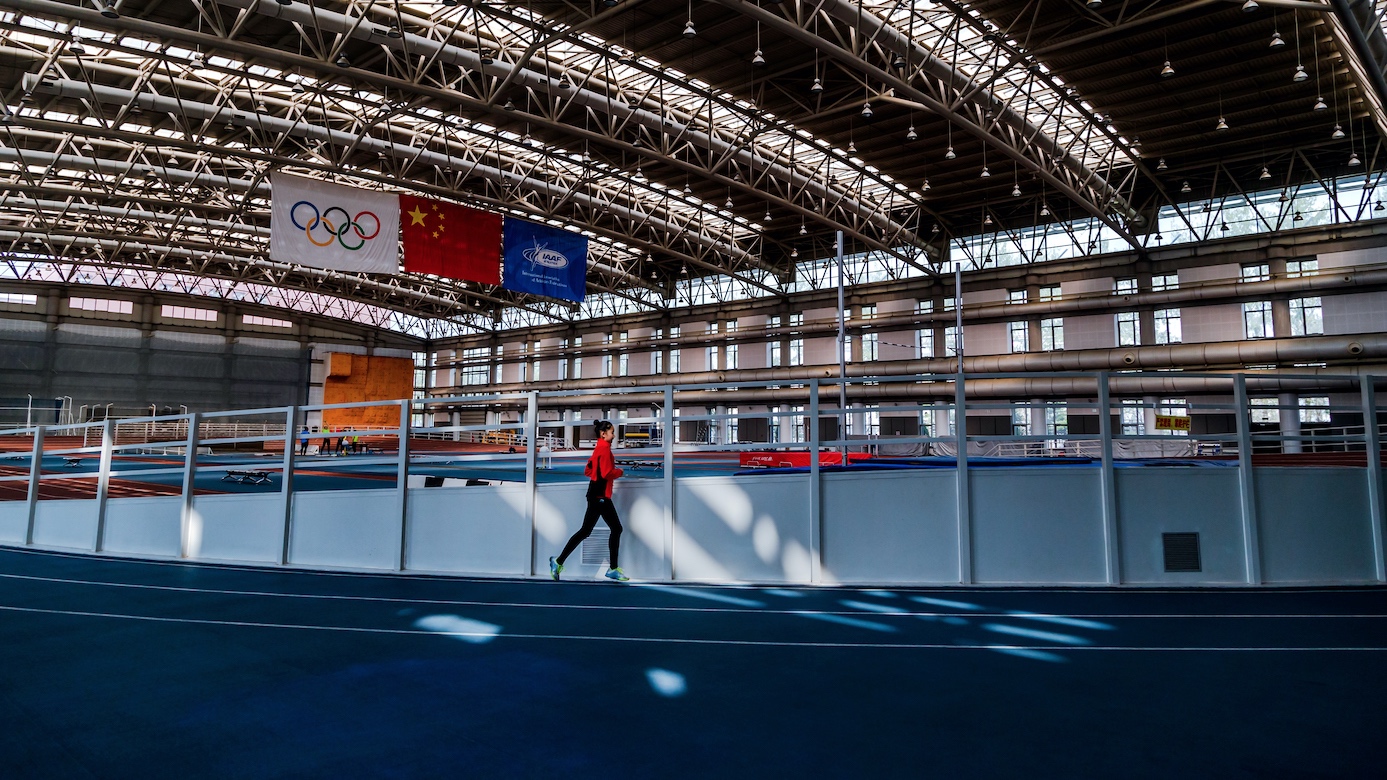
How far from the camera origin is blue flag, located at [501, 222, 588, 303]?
24734mm

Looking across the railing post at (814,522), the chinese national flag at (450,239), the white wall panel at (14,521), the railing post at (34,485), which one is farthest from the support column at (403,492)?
the chinese national flag at (450,239)

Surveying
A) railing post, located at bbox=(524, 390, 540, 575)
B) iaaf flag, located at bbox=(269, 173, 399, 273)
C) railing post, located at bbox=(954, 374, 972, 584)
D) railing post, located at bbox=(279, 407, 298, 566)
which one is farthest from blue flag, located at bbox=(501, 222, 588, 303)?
railing post, located at bbox=(954, 374, 972, 584)

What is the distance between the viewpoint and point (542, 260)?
83.4 ft

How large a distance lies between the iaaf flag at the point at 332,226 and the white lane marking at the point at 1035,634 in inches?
737

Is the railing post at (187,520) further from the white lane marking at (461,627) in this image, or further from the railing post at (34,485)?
the white lane marking at (461,627)

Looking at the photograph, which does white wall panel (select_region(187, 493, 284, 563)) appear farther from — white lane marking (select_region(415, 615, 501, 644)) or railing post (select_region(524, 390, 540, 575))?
white lane marking (select_region(415, 615, 501, 644))

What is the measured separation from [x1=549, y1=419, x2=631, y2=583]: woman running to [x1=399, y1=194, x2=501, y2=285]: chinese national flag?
52.4 ft

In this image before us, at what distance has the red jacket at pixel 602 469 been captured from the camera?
8141 millimetres

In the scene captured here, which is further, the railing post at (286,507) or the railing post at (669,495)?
the railing post at (286,507)

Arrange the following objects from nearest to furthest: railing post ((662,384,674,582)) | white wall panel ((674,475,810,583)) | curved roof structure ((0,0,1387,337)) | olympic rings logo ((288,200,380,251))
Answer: white wall panel ((674,475,810,583))
railing post ((662,384,674,582))
curved roof structure ((0,0,1387,337))
olympic rings logo ((288,200,380,251))

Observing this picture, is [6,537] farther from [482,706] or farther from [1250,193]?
[1250,193]

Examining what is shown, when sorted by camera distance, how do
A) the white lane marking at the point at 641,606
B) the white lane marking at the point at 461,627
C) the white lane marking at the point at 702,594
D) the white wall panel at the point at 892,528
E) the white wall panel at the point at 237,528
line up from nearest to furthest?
the white lane marking at the point at 461,627
the white lane marking at the point at 641,606
the white lane marking at the point at 702,594
the white wall panel at the point at 892,528
the white wall panel at the point at 237,528

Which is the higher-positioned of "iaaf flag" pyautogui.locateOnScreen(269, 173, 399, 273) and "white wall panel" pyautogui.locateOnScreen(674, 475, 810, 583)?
"iaaf flag" pyautogui.locateOnScreen(269, 173, 399, 273)

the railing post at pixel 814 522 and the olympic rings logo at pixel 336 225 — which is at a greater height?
the olympic rings logo at pixel 336 225
